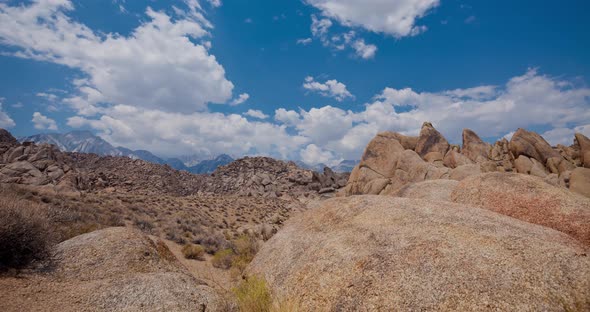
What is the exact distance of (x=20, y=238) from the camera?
7.66 m

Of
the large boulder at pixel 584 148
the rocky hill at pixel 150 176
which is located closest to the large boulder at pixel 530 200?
the large boulder at pixel 584 148

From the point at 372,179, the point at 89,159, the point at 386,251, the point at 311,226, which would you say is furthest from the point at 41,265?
the point at 89,159

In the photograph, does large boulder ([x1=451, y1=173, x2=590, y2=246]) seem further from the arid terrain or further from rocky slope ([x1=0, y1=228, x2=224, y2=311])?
rocky slope ([x1=0, y1=228, x2=224, y2=311])

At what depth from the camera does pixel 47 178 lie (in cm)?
4072

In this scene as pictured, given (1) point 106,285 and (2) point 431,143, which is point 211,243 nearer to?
(1) point 106,285

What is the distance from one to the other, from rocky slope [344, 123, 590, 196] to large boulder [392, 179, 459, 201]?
15.5m

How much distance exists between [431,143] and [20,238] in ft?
136

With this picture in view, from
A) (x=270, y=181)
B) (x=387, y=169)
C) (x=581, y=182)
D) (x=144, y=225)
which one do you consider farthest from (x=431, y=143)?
(x=270, y=181)

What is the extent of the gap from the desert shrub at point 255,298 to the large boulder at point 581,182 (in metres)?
24.8

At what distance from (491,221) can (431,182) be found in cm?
807

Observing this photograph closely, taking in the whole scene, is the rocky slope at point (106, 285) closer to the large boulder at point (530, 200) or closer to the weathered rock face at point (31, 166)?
the large boulder at point (530, 200)

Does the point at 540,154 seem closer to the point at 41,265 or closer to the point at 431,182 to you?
the point at 431,182

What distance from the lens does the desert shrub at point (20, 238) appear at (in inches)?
288

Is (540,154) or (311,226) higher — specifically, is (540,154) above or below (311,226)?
above
